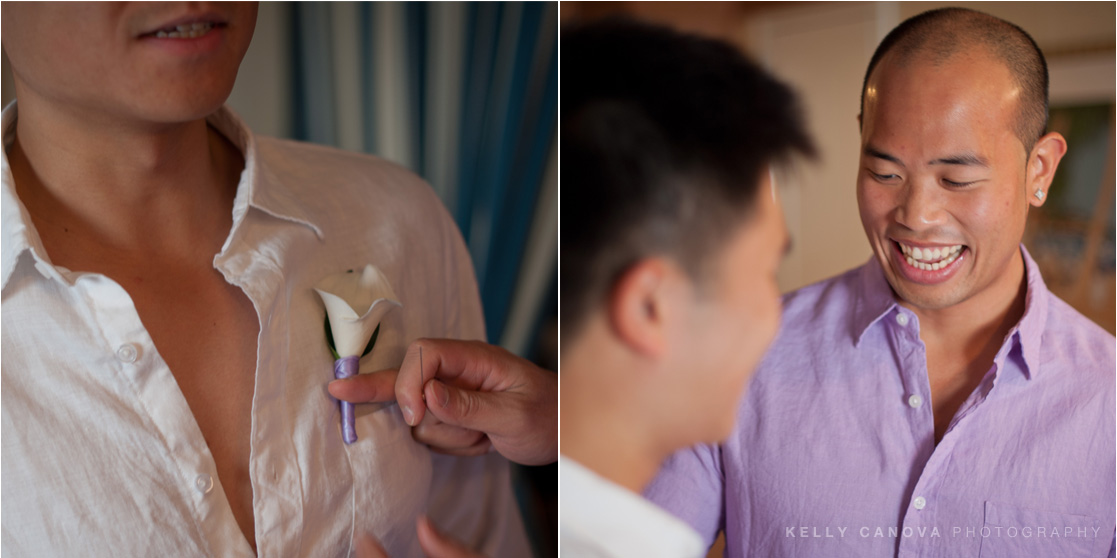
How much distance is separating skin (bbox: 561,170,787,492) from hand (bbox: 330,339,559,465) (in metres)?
0.07

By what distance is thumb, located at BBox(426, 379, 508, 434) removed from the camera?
1005 millimetres

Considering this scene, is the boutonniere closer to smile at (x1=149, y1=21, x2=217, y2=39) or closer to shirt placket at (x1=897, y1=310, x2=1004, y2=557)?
smile at (x1=149, y1=21, x2=217, y2=39)

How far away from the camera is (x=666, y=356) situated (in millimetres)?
1019

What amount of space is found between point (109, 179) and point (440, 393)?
0.44 meters

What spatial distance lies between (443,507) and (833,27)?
2.71ft

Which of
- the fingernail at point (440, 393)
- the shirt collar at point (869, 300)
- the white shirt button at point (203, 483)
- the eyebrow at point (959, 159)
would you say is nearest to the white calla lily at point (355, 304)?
the fingernail at point (440, 393)

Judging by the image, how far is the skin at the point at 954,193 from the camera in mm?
940

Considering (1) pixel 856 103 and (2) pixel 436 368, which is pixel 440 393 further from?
(1) pixel 856 103

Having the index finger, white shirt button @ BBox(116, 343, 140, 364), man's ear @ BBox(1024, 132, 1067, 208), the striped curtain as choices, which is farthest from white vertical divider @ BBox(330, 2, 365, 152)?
man's ear @ BBox(1024, 132, 1067, 208)

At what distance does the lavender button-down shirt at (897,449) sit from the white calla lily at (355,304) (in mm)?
407

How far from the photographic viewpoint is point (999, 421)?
3.18ft

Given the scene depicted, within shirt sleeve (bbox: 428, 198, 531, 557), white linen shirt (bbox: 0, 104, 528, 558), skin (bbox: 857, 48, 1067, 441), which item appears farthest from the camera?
shirt sleeve (bbox: 428, 198, 531, 557)

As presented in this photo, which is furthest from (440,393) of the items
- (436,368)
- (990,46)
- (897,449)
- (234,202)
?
(990,46)

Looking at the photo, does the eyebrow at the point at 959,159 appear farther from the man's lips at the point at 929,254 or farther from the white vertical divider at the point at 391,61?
the white vertical divider at the point at 391,61
